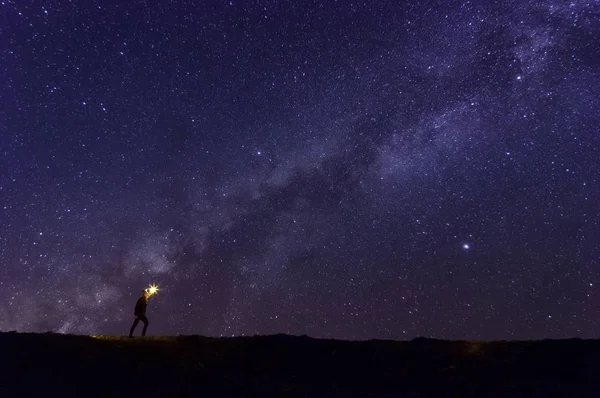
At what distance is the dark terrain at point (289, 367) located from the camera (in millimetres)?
10516

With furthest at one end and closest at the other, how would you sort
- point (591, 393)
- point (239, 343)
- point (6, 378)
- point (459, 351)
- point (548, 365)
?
point (239, 343), point (459, 351), point (548, 365), point (6, 378), point (591, 393)

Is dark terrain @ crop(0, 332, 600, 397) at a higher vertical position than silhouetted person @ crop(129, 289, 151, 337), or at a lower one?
lower

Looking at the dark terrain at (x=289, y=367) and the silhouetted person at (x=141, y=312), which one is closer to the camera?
the dark terrain at (x=289, y=367)

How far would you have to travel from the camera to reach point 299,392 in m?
10.6

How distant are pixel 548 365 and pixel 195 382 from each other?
8.42m

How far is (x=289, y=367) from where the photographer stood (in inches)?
476

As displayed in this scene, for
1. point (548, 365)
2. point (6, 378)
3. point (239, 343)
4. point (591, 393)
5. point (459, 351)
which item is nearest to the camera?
point (591, 393)

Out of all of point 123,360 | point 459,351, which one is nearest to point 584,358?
point 459,351

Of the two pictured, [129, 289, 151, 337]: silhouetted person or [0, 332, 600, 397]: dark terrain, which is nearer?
[0, 332, 600, 397]: dark terrain

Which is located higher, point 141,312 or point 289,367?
point 141,312

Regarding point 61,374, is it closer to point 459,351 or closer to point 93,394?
point 93,394

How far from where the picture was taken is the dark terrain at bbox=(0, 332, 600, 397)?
1052 centimetres

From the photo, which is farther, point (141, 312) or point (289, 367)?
point (141, 312)

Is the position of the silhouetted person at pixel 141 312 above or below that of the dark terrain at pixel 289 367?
above
